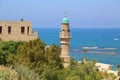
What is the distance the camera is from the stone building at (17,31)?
3469cm

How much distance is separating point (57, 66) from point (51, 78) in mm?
3278

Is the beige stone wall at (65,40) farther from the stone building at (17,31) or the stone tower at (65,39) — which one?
the stone building at (17,31)

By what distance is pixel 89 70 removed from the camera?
2988cm

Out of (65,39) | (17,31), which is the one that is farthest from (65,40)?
(17,31)

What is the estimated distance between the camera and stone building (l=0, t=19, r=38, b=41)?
3469 cm

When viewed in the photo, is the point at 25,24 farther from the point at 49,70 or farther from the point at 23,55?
the point at 49,70

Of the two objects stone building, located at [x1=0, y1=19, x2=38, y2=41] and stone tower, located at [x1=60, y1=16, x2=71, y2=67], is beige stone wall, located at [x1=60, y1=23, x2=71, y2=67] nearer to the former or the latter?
stone tower, located at [x1=60, y1=16, x2=71, y2=67]

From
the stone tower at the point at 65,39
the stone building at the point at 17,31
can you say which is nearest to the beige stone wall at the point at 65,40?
the stone tower at the point at 65,39

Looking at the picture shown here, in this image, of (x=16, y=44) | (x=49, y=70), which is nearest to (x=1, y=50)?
(x=16, y=44)

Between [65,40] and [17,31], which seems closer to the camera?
[17,31]

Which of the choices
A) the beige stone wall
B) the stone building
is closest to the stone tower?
the beige stone wall

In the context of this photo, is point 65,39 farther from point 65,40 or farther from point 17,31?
point 17,31

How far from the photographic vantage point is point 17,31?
3506 centimetres

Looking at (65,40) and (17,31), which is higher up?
(17,31)
